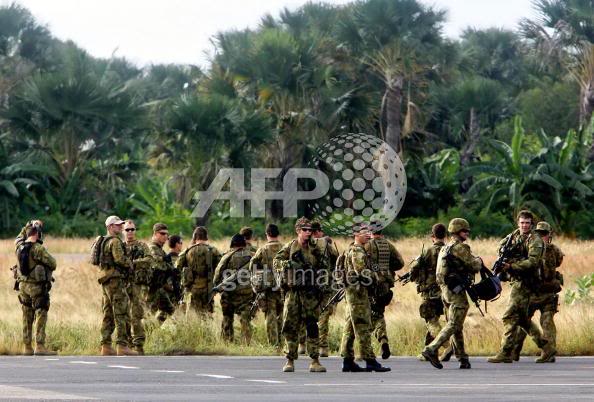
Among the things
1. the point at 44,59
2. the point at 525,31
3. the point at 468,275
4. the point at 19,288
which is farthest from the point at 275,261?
the point at 44,59

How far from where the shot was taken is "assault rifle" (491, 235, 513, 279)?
1708 centimetres

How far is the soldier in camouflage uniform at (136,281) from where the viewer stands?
1895 centimetres

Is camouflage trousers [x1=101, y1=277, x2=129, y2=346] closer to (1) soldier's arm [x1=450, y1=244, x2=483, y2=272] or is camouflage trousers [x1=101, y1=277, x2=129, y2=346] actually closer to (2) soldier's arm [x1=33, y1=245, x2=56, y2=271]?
(2) soldier's arm [x1=33, y1=245, x2=56, y2=271]

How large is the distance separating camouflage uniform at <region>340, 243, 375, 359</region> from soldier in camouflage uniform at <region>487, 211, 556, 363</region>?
84.3 inches

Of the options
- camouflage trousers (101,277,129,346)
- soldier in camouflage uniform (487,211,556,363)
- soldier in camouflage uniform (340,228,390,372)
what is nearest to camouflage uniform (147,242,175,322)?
camouflage trousers (101,277,129,346)

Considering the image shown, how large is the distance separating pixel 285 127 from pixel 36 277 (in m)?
28.8

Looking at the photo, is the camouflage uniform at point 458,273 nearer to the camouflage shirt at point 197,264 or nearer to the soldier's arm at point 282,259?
the soldier's arm at point 282,259

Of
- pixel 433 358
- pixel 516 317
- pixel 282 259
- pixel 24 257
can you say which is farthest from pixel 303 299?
pixel 24 257

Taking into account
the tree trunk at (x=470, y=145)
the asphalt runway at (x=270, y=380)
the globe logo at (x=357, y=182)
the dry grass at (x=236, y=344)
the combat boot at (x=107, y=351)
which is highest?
the tree trunk at (x=470, y=145)

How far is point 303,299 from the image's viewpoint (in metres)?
15.8

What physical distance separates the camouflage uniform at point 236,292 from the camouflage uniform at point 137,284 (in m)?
0.98

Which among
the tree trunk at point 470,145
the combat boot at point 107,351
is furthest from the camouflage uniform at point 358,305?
the tree trunk at point 470,145

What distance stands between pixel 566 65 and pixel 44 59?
915 inches

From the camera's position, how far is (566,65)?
177ft
